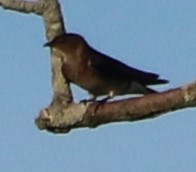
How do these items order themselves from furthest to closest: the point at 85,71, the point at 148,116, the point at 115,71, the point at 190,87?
the point at 115,71, the point at 85,71, the point at 148,116, the point at 190,87

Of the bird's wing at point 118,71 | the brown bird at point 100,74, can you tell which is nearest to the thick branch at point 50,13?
the brown bird at point 100,74

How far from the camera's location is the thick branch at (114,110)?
2672 mm

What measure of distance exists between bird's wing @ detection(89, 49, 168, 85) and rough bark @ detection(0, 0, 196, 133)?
167 centimetres

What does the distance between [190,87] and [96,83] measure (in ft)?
9.54

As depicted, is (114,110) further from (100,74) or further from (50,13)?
(100,74)

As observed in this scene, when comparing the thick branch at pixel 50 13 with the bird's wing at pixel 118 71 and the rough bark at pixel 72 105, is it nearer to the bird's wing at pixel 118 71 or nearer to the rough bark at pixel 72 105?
the rough bark at pixel 72 105

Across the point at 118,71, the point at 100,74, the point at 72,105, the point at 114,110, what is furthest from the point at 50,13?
the point at 100,74

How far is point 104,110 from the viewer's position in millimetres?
2971

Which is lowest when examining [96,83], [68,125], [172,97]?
[96,83]

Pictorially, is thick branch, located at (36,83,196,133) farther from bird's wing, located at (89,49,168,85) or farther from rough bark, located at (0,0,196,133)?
bird's wing, located at (89,49,168,85)

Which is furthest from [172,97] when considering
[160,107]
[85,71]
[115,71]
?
[115,71]

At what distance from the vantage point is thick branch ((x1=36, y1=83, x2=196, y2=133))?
8.77 ft

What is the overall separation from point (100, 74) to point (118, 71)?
0.83ft

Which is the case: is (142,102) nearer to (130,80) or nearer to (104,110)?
(104,110)
